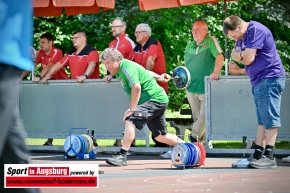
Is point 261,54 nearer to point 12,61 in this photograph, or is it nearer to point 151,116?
point 151,116

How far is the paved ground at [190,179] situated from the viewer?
9398 mm

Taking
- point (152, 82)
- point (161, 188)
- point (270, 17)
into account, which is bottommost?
point (161, 188)

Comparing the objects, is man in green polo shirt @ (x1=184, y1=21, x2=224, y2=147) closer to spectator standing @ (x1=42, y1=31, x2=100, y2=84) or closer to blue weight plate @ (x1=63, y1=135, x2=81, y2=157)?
spectator standing @ (x1=42, y1=31, x2=100, y2=84)

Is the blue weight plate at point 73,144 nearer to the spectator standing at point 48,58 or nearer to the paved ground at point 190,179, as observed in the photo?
the paved ground at point 190,179

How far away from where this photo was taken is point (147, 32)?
52.6 ft

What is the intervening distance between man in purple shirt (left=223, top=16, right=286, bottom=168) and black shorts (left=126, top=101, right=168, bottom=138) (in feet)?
5.55

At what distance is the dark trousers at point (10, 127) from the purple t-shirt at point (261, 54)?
782 centimetres

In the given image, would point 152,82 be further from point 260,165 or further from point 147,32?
point 147,32

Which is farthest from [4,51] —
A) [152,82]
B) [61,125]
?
[61,125]

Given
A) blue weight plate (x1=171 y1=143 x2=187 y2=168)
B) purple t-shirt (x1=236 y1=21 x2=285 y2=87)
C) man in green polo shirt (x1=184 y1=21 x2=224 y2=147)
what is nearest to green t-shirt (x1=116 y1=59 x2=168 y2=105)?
blue weight plate (x1=171 y1=143 x2=187 y2=168)

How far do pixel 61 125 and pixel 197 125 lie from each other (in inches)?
108

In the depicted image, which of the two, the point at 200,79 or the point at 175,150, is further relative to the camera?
the point at 200,79

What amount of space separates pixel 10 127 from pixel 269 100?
7974 millimetres

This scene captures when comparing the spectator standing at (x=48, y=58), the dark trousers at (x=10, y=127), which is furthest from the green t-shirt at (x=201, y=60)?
the dark trousers at (x=10, y=127)
